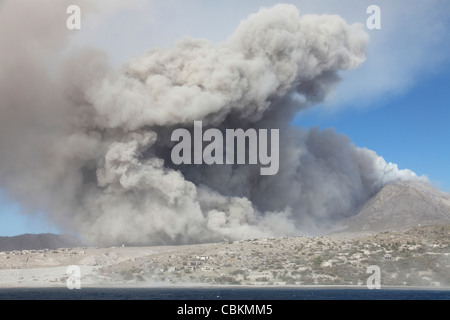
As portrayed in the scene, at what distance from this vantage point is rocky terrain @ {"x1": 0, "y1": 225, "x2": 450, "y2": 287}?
315 ft

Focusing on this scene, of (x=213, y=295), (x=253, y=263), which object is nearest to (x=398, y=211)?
(x=253, y=263)

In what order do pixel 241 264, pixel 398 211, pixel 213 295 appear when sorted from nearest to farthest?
pixel 213 295 → pixel 241 264 → pixel 398 211

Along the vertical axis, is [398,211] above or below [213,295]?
above

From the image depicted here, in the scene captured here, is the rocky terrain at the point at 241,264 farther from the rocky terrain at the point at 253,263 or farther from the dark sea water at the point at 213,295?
the dark sea water at the point at 213,295

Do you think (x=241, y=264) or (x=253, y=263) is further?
(x=253, y=263)

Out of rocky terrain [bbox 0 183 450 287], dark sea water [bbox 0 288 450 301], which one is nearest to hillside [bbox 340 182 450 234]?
rocky terrain [bbox 0 183 450 287]


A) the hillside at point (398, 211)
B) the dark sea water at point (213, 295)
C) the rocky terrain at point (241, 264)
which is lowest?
the dark sea water at point (213, 295)

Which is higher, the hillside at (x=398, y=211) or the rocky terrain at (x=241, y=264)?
the hillside at (x=398, y=211)

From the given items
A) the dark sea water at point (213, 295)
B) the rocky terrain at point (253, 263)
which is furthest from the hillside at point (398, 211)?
the dark sea water at point (213, 295)

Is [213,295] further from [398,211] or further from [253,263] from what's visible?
[398,211]

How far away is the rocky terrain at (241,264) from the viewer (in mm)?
96125

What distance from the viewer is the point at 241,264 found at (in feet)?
328
